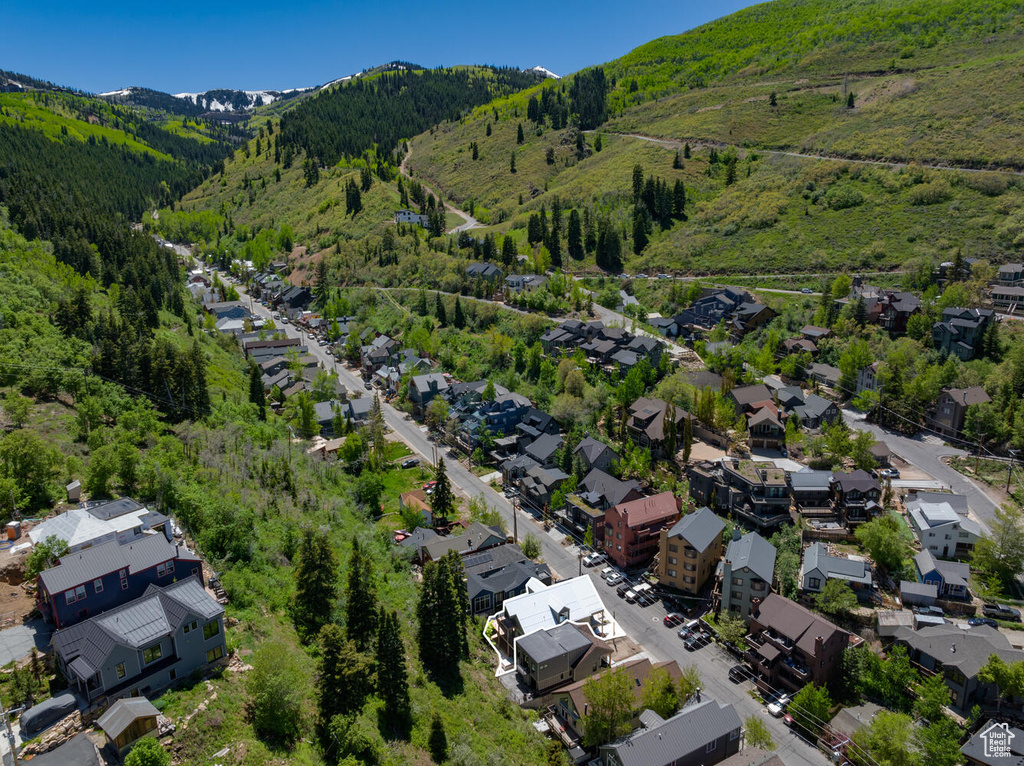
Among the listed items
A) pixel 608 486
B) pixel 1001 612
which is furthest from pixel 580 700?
pixel 1001 612

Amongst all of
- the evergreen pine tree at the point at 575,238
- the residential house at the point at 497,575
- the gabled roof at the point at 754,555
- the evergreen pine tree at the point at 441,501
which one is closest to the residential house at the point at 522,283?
the evergreen pine tree at the point at 575,238

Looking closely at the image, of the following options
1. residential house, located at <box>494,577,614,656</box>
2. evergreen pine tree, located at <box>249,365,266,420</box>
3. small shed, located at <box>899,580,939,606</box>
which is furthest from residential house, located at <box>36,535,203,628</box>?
small shed, located at <box>899,580,939,606</box>

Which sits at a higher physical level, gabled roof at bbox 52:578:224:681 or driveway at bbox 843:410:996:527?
gabled roof at bbox 52:578:224:681

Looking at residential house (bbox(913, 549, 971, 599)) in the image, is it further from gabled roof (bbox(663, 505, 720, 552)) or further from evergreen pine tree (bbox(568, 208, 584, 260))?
evergreen pine tree (bbox(568, 208, 584, 260))

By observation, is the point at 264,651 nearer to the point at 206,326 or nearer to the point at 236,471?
the point at 236,471

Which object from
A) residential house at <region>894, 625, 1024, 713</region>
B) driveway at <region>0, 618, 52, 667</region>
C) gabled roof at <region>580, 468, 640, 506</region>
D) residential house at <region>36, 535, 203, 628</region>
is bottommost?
residential house at <region>894, 625, 1024, 713</region>

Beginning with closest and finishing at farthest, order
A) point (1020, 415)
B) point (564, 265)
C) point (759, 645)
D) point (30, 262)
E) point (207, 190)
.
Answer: point (759, 645) → point (1020, 415) → point (30, 262) → point (564, 265) → point (207, 190)

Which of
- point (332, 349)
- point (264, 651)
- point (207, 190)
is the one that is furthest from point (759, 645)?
point (207, 190)

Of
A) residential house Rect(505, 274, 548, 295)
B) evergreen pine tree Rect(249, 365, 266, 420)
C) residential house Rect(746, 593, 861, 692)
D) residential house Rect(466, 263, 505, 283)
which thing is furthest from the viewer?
residential house Rect(466, 263, 505, 283)
